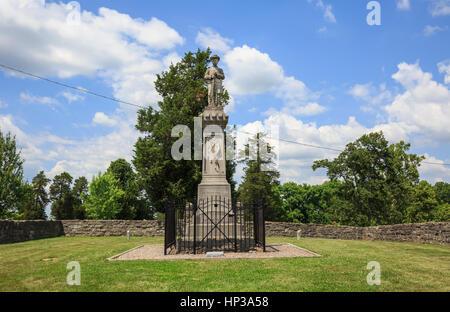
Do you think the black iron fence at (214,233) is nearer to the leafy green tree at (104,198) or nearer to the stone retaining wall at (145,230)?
the stone retaining wall at (145,230)

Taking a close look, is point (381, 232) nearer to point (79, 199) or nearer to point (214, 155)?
point (214, 155)

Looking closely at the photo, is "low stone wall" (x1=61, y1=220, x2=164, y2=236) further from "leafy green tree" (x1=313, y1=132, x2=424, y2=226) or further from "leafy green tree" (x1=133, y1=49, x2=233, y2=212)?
"leafy green tree" (x1=313, y1=132, x2=424, y2=226)

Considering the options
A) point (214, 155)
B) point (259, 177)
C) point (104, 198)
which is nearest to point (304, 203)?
point (259, 177)

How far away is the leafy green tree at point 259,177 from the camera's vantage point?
35000 millimetres

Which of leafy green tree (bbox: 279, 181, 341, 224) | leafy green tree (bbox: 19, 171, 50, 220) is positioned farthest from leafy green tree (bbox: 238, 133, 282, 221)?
leafy green tree (bbox: 19, 171, 50, 220)

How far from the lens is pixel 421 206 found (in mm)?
36156

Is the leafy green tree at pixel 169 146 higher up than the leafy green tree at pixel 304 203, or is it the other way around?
the leafy green tree at pixel 169 146

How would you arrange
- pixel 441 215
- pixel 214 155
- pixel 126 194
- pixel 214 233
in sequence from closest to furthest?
pixel 214 233, pixel 214 155, pixel 441 215, pixel 126 194

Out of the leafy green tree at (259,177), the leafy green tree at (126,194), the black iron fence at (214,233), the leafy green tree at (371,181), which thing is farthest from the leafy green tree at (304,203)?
the black iron fence at (214,233)

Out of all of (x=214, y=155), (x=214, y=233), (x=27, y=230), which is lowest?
(x=27, y=230)

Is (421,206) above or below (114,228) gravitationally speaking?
above

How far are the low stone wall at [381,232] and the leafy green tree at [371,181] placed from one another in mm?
11767

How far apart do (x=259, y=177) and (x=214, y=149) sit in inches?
926
